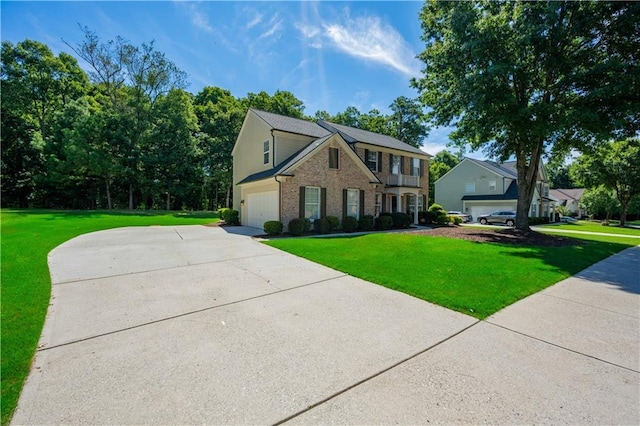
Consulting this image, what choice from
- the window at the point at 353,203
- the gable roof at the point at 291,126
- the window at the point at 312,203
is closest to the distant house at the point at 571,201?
the window at the point at 353,203

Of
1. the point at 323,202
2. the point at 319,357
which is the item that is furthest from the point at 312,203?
the point at 319,357

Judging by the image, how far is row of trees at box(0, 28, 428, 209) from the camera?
27359 mm

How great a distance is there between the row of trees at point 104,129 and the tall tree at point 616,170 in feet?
112

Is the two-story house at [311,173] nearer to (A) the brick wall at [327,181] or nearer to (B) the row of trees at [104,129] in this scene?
(A) the brick wall at [327,181]

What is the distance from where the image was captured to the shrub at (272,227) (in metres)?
13.4

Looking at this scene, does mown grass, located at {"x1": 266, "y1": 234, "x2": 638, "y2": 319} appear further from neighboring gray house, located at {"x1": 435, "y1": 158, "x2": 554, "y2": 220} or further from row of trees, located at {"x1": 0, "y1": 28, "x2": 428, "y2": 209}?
row of trees, located at {"x1": 0, "y1": 28, "x2": 428, "y2": 209}

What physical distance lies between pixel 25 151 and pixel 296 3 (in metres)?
36.6

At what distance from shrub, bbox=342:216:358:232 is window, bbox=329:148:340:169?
10.1ft

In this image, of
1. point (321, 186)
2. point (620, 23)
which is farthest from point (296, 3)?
point (620, 23)

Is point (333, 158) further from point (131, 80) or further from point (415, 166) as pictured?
point (131, 80)

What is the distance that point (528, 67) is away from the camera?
497 inches

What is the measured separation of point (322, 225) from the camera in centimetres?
1495

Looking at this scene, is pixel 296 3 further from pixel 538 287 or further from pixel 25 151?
pixel 25 151

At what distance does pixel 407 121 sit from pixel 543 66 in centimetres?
3051
